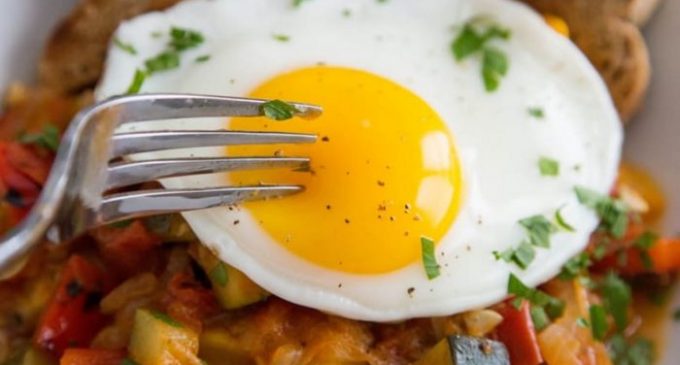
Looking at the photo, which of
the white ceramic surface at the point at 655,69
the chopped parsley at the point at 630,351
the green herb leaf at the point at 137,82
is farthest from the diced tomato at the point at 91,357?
the chopped parsley at the point at 630,351

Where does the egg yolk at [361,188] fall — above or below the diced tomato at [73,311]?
above

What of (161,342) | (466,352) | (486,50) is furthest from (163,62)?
(466,352)

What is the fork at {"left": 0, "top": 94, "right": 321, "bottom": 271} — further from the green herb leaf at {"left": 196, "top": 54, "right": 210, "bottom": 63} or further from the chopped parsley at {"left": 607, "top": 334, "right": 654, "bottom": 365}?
the chopped parsley at {"left": 607, "top": 334, "right": 654, "bottom": 365}

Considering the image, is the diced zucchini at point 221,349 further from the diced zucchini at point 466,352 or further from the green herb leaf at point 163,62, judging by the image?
the green herb leaf at point 163,62

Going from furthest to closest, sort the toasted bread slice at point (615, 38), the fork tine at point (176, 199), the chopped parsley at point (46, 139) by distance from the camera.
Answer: the toasted bread slice at point (615, 38) → the chopped parsley at point (46, 139) → the fork tine at point (176, 199)

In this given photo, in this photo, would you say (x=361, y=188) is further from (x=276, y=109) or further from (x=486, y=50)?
(x=486, y=50)

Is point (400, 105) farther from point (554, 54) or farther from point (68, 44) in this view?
point (68, 44)

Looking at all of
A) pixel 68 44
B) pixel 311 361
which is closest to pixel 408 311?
pixel 311 361
